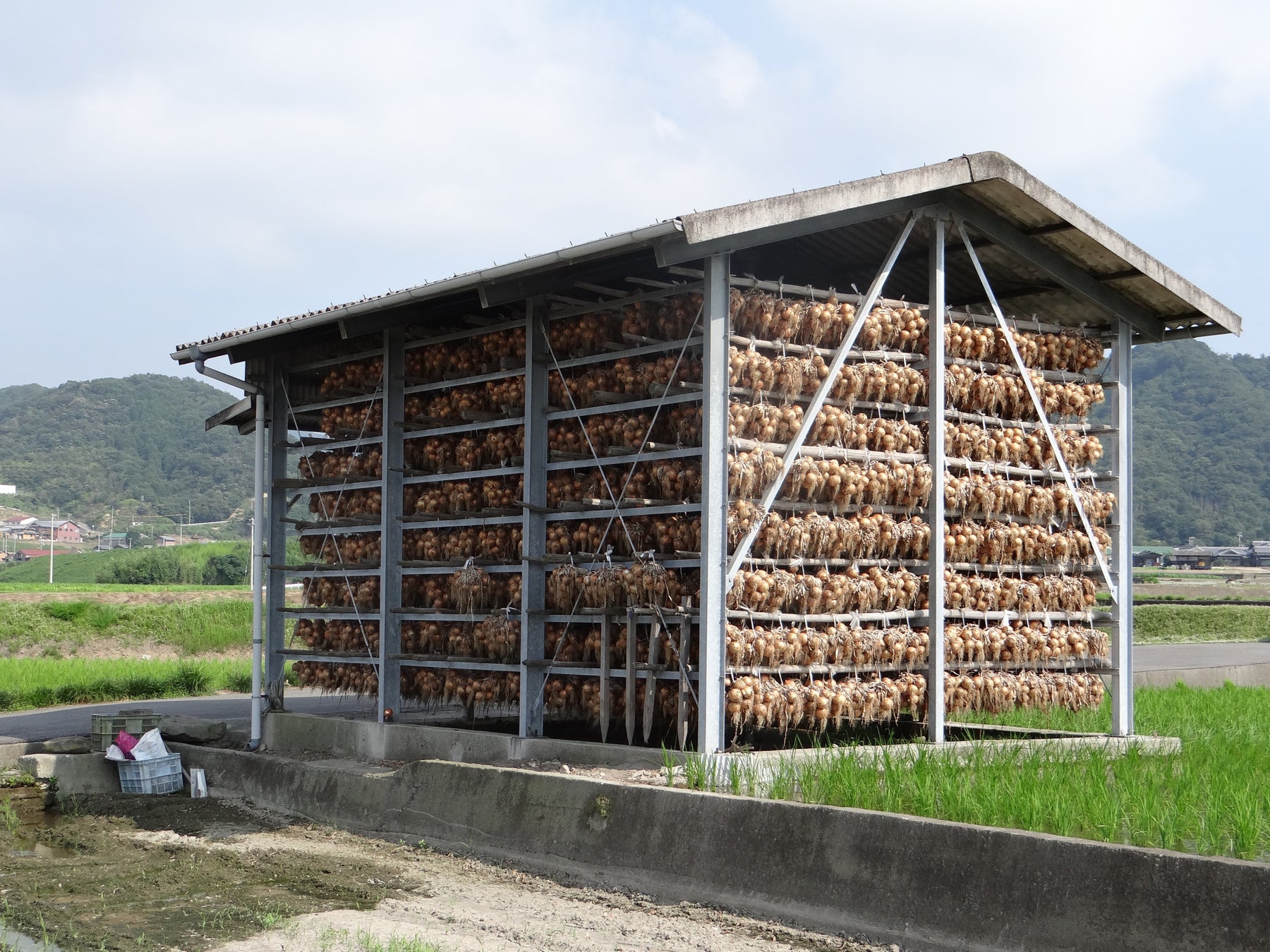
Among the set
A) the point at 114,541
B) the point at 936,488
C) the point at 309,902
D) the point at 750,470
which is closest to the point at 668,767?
the point at 750,470

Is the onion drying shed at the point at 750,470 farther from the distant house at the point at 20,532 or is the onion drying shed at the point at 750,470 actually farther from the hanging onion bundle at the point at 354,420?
the distant house at the point at 20,532

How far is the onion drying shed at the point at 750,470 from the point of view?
11.8 metres

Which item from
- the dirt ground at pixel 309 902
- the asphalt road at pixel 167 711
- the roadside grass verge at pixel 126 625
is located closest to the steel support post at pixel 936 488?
the dirt ground at pixel 309 902

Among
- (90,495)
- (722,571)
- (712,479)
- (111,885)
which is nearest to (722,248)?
(712,479)

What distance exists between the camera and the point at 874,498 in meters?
12.5

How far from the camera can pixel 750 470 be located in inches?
454

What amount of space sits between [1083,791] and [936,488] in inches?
175

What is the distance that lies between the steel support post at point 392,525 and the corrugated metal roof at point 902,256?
2.83 ft

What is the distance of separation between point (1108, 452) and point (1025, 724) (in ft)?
11.4

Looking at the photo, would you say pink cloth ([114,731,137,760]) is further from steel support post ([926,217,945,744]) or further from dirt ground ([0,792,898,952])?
steel support post ([926,217,945,744])

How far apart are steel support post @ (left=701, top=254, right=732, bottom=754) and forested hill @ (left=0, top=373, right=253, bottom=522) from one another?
13635 centimetres

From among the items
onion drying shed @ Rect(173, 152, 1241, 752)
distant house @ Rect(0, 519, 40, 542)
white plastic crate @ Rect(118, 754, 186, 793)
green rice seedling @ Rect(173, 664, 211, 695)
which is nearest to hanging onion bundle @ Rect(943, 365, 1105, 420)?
onion drying shed @ Rect(173, 152, 1241, 752)

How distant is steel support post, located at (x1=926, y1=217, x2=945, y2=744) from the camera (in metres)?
12.7

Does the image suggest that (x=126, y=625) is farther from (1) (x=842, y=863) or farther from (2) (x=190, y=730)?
(1) (x=842, y=863)
